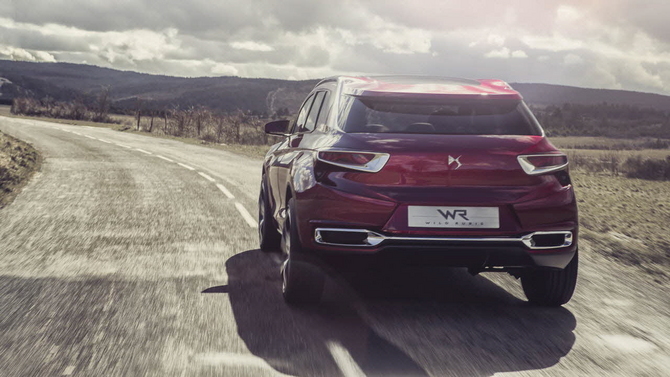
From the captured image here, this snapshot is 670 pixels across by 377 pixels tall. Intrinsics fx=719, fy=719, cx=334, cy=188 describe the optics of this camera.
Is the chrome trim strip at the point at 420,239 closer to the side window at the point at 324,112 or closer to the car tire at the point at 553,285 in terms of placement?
the car tire at the point at 553,285

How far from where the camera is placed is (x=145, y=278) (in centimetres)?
588

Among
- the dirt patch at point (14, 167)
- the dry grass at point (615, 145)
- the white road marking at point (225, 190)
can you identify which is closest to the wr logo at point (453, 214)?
the white road marking at point (225, 190)

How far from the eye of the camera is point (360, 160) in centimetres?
450

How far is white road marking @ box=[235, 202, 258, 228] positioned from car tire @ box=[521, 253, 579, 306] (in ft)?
14.1

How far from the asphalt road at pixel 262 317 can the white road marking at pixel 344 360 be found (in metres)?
0.01

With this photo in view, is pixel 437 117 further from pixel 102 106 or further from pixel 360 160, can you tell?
pixel 102 106

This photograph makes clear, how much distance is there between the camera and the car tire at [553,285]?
501cm

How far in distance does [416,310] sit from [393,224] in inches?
35.3

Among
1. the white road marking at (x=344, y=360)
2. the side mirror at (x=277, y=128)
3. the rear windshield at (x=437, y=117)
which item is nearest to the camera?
the white road marking at (x=344, y=360)

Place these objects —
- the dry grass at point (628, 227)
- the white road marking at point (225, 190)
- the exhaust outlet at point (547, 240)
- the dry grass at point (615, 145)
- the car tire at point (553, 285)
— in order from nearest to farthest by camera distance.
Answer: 1. the exhaust outlet at point (547, 240)
2. the car tire at point (553, 285)
3. the dry grass at point (628, 227)
4. the white road marking at point (225, 190)
5. the dry grass at point (615, 145)

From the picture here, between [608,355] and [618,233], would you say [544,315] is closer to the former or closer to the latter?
[608,355]

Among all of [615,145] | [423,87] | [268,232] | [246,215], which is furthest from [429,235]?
[615,145]

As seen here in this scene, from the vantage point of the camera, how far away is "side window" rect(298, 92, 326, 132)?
586 centimetres

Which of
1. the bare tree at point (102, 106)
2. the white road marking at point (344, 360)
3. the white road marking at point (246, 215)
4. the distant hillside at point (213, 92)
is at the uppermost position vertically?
the white road marking at point (344, 360)
